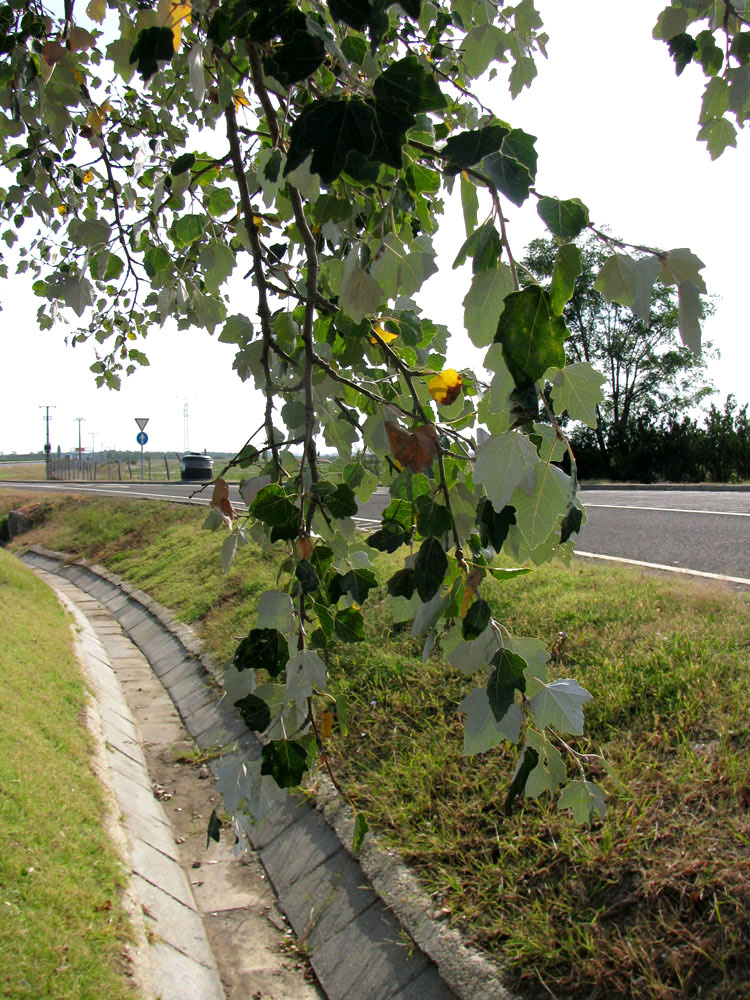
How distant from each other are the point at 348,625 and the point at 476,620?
0.35 metres

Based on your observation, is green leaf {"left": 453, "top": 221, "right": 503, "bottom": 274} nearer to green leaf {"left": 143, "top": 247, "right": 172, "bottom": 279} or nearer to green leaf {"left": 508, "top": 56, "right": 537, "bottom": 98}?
green leaf {"left": 143, "top": 247, "right": 172, "bottom": 279}

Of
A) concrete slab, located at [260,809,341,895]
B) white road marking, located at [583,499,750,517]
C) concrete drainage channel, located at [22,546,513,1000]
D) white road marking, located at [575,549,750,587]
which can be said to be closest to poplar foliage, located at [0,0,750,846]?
concrete drainage channel, located at [22,546,513,1000]

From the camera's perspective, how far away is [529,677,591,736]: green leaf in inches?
44.7

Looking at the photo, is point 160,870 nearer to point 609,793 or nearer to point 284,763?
point 609,793

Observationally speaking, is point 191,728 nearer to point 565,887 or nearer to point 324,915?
point 324,915

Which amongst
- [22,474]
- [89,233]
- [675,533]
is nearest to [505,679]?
[89,233]

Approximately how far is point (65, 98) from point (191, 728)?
16.4 feet

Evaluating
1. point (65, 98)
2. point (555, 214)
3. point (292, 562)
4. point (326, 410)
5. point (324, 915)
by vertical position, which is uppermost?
point (65, 98)

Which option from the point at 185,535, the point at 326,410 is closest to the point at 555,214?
the point at 326,410

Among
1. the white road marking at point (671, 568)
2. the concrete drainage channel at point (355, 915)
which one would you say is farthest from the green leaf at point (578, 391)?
the white road marking at point (671, 568)

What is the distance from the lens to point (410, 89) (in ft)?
2.78

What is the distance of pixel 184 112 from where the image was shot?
4262 mm

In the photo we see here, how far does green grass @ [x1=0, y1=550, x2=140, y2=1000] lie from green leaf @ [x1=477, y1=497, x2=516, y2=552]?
243 cm

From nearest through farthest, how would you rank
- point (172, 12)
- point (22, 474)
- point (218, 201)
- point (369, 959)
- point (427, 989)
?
point (172, 12)
point (218, 201)
point (427, 989)
point (369, 959)
point (22, 474)
